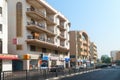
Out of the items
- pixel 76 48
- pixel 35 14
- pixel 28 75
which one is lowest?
pixel 28 75

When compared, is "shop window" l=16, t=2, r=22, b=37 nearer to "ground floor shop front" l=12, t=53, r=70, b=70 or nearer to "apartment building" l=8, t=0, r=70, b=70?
"apartment building" l=8, t=0, r=70, b=70

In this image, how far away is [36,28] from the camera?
6294 cm

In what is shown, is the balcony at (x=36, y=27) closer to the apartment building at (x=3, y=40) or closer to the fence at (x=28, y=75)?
the apartment building at (x=3, y=40)

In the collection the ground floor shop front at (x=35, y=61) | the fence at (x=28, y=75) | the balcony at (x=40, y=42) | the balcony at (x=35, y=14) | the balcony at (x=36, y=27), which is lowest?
the fence at (x=28, y=75)

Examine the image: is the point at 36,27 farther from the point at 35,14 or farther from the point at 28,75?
the point at 28,75

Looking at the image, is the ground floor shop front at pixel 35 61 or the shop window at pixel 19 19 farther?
the shop window at pixel 19 19

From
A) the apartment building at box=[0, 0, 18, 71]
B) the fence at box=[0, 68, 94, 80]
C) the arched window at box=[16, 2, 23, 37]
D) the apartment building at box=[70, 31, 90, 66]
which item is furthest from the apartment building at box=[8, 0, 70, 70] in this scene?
the apartment building at box=[70, 31, 90, 66]

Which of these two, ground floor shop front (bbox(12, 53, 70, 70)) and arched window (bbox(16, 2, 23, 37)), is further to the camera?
arched window (bbox(16, 2, 23, 37))

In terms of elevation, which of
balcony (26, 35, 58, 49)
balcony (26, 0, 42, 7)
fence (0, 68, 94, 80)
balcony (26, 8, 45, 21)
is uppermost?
balcony (26, 0, 42, 7)

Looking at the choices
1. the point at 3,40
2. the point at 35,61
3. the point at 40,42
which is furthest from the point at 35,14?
the point at 3,40

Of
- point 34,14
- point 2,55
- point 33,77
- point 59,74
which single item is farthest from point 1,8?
point 33,77

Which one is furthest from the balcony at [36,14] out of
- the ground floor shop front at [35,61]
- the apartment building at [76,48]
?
the apartment building at [76,48]

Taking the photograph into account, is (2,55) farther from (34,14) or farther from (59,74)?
(34,14)

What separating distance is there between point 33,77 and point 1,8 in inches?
939
